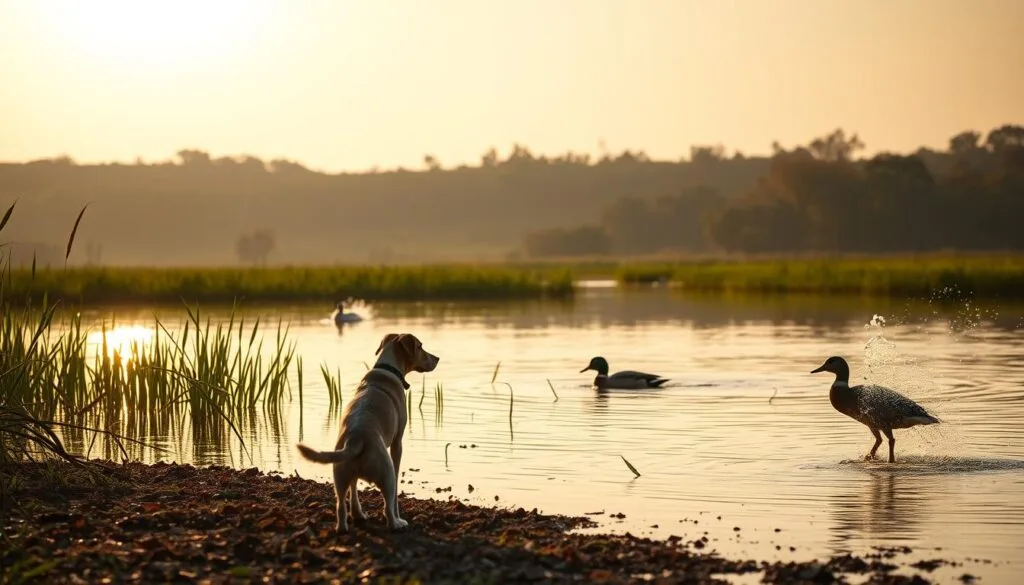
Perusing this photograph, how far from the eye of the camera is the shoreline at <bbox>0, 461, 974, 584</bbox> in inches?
381

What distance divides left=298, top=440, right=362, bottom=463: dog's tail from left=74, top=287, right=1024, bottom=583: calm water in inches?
95.3

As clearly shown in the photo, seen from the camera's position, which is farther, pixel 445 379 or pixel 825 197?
pixel 825 197

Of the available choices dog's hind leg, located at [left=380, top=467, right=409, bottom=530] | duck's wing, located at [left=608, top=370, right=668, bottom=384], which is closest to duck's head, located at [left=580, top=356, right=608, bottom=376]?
duck's wing, located at [left=608, top=370, right=668, bottom=384]

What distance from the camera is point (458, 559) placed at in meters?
10.1

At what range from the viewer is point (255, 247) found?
193m

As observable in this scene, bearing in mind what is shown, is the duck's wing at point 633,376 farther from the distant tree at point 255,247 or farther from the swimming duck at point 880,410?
the distant tree at point 255,247

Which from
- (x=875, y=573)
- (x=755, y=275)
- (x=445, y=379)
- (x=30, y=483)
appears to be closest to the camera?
(x=875, y=573)

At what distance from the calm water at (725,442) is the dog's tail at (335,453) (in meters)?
2.42

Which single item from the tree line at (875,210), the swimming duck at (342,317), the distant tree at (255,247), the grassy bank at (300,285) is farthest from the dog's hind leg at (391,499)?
the distant tree at (255,247)

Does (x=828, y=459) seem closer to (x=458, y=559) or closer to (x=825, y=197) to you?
(x=458, y=559)

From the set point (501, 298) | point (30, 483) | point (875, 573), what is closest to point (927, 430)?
Result: point (875, 573)

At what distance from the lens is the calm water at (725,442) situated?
12.2 meters

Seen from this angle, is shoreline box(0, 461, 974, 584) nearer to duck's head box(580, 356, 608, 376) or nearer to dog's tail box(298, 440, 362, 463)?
dog's tail box(298, 440, 362, 463)

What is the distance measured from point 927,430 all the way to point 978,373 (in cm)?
972
